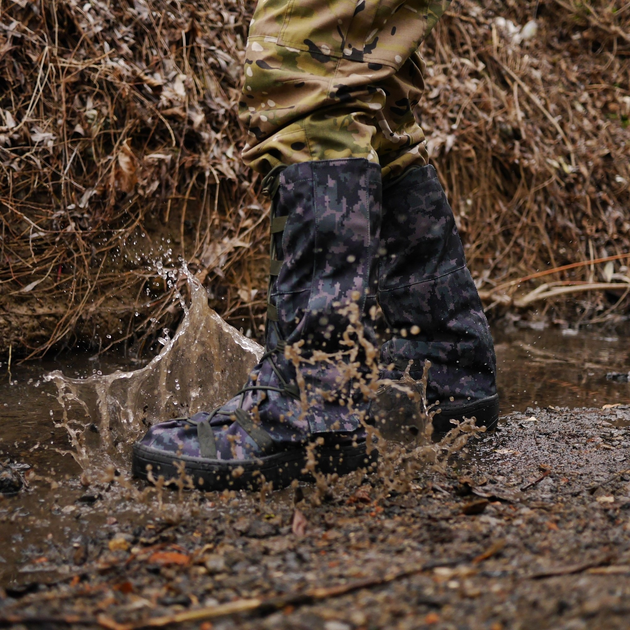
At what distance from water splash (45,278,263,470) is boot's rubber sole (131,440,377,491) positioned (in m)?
0.20

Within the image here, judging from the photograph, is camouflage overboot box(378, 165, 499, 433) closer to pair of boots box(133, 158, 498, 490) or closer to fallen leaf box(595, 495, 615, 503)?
pair of boots box(133, 158, 498, 490)

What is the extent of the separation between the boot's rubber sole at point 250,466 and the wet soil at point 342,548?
0.04 m

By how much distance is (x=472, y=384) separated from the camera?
2049 mm

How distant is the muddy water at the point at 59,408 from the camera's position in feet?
4.61

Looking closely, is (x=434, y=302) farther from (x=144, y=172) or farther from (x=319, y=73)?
(x=144, y=172)

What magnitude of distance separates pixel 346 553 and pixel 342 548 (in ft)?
0.09

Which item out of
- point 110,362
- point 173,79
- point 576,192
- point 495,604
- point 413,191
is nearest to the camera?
point 495,604

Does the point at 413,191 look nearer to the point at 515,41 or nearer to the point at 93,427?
the point at 93,427

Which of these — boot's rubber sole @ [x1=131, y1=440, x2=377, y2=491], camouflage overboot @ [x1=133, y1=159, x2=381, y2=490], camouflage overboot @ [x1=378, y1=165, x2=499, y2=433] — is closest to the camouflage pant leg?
camouflage overboot @ [x1=133, y1=159, x2=381, y2=490]

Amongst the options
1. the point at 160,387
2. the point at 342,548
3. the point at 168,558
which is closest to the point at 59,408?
the point at 160,387

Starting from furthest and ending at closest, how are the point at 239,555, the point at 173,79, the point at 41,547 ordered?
1. the point at 173,79
2. the point at 41,547
3. the point at 239,555

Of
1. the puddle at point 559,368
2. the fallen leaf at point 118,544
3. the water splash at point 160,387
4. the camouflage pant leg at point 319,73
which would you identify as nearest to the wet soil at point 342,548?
the fallen leaf at point 118,544

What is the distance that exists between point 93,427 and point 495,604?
1419mm

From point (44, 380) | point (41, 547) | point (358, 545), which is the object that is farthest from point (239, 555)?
point (44, 380)
